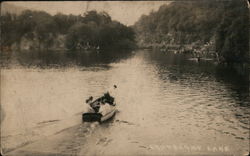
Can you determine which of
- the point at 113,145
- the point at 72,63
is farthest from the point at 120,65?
the point at 113,145

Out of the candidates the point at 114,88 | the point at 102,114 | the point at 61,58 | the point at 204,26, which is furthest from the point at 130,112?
the point at 204,26

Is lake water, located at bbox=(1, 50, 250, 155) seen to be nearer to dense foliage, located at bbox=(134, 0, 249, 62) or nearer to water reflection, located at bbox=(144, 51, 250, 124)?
water reflection, located at bbox=(144, 51, 250, 124)

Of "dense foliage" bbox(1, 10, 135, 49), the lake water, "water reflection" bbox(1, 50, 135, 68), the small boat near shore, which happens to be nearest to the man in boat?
the small boat near shore

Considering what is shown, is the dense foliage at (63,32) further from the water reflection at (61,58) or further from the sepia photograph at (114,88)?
the water reflection at (61,58)

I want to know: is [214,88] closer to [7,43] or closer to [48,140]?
[48,140]

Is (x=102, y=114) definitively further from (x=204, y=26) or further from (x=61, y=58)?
(x=204, y=26)
